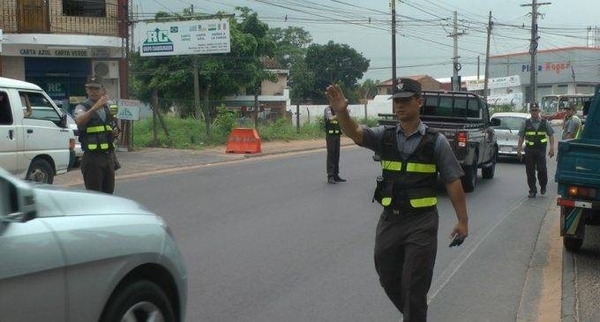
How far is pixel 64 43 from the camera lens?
23516mm

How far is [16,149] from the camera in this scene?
478 inches

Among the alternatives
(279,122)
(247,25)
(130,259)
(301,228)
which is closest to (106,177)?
(301,228)

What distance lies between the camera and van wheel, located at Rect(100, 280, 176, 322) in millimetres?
3646

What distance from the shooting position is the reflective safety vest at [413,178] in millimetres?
4492

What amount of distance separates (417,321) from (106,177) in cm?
500

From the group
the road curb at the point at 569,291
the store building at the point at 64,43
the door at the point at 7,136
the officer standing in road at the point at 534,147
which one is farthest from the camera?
the store building at the point at 64,43

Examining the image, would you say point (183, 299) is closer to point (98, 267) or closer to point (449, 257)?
point (98, 267)

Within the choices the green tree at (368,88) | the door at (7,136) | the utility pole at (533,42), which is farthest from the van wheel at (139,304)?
the green tree at (368,88)

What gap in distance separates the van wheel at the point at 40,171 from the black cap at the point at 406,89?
9.51 m

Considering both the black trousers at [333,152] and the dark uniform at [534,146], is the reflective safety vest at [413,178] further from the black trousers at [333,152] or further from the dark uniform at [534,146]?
the black trousers at [333,152]

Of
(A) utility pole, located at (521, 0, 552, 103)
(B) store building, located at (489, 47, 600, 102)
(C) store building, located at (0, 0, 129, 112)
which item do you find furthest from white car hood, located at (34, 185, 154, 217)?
(B) store building, located at (489, 47, 600, 102)

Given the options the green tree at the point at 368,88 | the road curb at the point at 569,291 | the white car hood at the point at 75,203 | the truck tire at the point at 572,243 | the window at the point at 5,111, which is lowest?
the road curb at the point at 569,291

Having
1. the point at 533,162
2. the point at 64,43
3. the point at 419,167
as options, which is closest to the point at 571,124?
the point at 533,162

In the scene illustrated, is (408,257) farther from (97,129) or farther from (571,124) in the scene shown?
(571,124)
